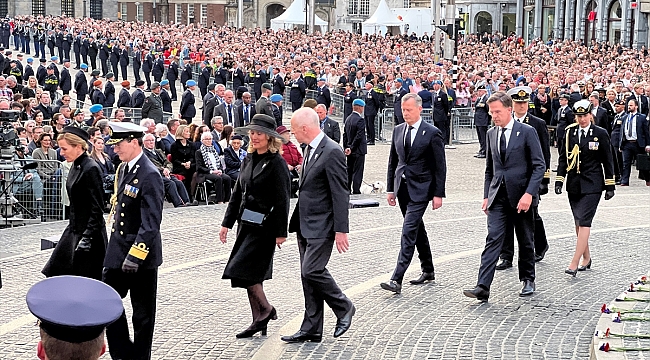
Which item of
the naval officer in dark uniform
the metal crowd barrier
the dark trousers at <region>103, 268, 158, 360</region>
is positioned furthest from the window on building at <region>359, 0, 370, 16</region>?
the dark trousers at <region>103, 268, 158, 360</region>

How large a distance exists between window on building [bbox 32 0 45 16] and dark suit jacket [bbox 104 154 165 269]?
326 feet

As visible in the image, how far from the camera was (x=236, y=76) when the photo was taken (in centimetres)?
3512

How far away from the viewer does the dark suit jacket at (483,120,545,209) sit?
410 inches

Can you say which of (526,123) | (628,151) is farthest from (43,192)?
(628,151)

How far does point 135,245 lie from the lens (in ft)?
26.1

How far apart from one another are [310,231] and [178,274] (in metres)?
2.98

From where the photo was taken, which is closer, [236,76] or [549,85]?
[549,85]

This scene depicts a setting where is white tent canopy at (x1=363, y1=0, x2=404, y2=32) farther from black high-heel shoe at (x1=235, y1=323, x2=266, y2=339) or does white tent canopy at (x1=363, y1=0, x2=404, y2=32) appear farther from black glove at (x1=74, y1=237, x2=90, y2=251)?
black glove at (x1=74, y1=237, x2=90, y2=251)

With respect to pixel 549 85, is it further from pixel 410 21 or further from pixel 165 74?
pixel 410 21

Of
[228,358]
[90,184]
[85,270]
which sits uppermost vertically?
[90,184]

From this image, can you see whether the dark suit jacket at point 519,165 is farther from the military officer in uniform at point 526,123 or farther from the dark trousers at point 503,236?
the military officer in uniform at point 526,123

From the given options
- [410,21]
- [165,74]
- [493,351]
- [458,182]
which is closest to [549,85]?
[458,182]

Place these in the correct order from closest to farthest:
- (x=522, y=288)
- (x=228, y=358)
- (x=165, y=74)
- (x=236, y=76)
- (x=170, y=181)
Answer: (x=228, y=358), (x=522, y=288), (x=170, y=181), (x=236, y=76), (x=165, y=74)

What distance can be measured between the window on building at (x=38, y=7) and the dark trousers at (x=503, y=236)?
97.9 meters
